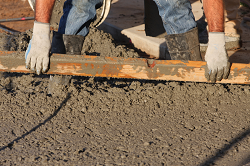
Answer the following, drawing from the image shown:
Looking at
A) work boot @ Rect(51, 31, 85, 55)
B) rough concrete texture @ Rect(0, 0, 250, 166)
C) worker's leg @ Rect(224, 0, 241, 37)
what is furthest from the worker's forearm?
worker's leg @ Rect(224, 0, 241, 37)

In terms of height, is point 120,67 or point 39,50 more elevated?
point 39,50

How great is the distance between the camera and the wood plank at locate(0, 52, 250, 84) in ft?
6.87

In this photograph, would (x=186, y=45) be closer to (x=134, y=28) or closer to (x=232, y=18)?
(x=232, y=18)

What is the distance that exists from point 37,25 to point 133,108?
3.44ft

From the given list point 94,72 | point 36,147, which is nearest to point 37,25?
point 94,72

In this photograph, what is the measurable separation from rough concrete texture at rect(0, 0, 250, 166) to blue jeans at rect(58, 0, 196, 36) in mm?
507

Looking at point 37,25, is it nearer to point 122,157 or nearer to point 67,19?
point 67,19

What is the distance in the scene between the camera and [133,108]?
88.0 inches

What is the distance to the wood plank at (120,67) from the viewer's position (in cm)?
209

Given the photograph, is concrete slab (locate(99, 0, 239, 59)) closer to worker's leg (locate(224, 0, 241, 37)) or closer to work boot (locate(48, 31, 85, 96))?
worker's leg (locate(224, 0, 241, 37))

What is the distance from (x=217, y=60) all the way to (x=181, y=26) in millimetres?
452

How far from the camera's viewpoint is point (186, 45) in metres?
2.30

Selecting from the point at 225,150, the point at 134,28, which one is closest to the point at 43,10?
the point at 225,150

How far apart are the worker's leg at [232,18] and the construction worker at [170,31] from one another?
5.40 ft
